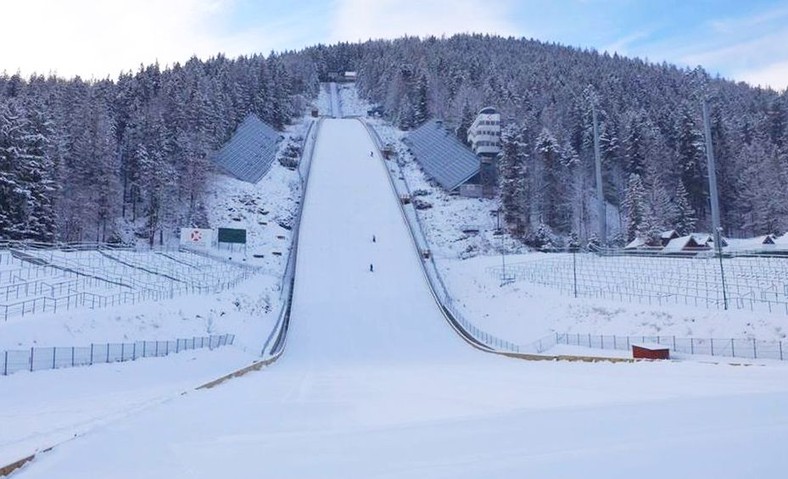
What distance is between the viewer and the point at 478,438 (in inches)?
225

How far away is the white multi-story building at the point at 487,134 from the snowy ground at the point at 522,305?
894cm

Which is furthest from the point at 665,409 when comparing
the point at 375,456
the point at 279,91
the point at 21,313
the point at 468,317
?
the point at 279,91

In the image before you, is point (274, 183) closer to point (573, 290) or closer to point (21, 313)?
point (573, 290)

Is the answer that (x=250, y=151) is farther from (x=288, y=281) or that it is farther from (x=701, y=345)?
(x=701, y=345)

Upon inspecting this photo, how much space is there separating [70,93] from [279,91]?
41851 millimetres

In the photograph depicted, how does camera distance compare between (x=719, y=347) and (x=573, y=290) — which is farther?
(x=573, y=290)

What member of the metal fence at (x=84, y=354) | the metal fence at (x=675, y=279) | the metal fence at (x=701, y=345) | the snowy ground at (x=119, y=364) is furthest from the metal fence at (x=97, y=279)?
the metal fence at (x=675, y=279)

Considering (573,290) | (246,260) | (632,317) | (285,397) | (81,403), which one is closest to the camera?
(285,397)

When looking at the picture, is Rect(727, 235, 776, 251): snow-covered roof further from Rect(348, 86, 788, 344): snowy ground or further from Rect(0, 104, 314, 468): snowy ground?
Rect(0, 104, 314, 468): snowy ground

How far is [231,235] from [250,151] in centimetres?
2741

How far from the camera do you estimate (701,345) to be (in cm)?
2555

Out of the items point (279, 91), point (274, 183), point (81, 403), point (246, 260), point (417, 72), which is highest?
point (417, 72)

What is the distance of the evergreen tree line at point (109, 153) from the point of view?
147 ft

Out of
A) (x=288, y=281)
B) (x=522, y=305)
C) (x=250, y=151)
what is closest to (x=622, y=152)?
(x=522, y=305)
